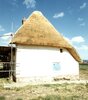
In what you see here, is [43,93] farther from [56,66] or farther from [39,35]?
[39,35]

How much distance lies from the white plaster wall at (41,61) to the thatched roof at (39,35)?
1.84ft

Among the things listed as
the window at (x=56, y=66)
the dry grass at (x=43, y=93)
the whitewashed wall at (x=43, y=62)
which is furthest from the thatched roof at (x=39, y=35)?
the dry grass at (x=43, y=93)

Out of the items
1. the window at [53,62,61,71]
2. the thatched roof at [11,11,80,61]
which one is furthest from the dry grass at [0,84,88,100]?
the thatched roof at [11,11,80,61]

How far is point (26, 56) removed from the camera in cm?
2256

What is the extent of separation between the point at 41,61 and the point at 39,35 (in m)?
2.76

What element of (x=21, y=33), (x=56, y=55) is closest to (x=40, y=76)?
(x=56, y=55)

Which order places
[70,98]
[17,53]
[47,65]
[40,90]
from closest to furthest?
[70,98], [40,90], [17,53], [47,65]

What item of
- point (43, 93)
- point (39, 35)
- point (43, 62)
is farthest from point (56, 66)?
point (43, 93)

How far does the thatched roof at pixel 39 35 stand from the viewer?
23.0 metres

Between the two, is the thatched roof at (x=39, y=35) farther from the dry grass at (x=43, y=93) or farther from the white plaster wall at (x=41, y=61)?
the dry grass at (x=43, y=93)

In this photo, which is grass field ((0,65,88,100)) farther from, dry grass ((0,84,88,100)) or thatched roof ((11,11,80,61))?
→ thatched roof ((11,11,80,61))

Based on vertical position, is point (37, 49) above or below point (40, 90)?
above

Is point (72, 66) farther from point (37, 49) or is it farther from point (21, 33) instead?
point (21, 33)

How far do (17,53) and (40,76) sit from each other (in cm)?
331
